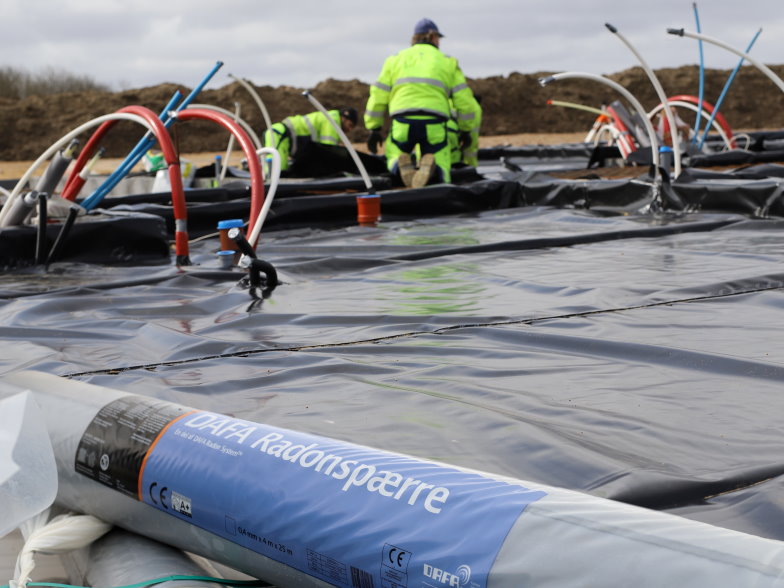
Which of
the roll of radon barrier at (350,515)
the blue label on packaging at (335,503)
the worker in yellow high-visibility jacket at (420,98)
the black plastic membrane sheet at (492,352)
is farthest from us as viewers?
the worker in yellow high-visibility jacket at (420,98)

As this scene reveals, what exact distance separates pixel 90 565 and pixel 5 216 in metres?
3.45

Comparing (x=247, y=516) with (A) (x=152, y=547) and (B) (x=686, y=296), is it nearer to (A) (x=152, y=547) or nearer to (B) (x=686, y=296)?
(A) (x=152, y=547)

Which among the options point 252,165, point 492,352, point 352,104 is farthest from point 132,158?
point 352,104

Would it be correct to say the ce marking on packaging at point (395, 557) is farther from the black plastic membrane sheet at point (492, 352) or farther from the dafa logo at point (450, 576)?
the black plastic membrane sheet at point (492, 352)

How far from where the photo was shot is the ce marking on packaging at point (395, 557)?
1097mm

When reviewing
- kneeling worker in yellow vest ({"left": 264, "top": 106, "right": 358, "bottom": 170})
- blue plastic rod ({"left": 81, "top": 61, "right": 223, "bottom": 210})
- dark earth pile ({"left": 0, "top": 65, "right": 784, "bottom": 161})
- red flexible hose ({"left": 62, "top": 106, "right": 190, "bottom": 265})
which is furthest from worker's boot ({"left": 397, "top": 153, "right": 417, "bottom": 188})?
dark earth pile ({"left": 0, "top": 65, "right": 784, "bottom": 161})

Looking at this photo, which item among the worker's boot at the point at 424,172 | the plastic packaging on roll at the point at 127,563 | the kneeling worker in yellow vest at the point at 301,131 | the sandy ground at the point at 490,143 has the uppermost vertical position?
the sandy ground at the point at 490,143

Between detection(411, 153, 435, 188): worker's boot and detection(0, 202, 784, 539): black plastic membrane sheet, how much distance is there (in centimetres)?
293

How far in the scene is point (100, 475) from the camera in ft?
4.99

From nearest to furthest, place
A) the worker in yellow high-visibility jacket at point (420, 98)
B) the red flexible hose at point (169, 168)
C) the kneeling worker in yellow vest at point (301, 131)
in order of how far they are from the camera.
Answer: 1. the red flexible hose at point (169, 168)
2. the worker in yellow high-visibility jacket at point (420, 98)
3. the kneeling worker in yellow vest at point (301, 131)

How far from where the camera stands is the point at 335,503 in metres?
1.21

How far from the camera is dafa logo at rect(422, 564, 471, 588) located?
3.39 ft

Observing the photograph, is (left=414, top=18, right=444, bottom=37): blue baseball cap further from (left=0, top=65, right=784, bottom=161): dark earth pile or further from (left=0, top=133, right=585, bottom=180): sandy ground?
(left=0, top=65, right=784, bottom=161): dark earth pile

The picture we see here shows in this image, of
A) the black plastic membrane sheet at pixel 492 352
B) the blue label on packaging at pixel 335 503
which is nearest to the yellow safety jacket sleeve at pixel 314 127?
the black plastic membrane sheet at pixel 492 352
